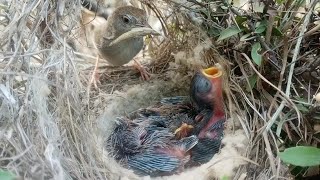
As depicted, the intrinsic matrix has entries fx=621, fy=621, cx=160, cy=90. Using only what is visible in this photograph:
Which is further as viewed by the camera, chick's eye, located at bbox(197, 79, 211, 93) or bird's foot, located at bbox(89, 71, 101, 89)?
bird's foot, located at bbox(89, 71, 101, 89)

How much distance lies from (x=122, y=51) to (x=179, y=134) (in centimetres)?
40

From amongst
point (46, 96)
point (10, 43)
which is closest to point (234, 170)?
point (46, 96)

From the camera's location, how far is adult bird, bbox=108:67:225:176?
1.99 meters

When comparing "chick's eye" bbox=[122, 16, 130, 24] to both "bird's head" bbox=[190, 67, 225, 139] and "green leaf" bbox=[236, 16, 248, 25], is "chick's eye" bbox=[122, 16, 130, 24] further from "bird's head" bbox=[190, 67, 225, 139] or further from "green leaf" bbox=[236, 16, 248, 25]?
"green leaf" bbox=[236, 16, 248, 25]

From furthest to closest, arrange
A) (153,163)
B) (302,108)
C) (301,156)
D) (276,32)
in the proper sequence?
(153,163) < (276,32) < (302,108) < (301,156)

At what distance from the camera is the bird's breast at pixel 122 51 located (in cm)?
229

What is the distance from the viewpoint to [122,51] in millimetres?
2297

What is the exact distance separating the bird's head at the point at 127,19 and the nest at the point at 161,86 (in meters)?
0.08

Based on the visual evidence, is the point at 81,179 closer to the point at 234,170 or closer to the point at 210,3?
the point at 234,170

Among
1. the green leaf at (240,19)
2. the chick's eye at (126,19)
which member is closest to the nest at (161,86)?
the green leaf at (240,19)

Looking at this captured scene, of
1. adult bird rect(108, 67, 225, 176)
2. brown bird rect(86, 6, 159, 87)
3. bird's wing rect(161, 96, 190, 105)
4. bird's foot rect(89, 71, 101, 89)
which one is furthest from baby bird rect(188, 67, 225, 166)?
bird's foot rect(89, 71, 101, 89)

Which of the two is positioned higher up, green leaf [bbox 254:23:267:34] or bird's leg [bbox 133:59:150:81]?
green leaf [bbox 254:23:267:34]

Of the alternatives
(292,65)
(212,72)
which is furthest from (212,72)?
(292,65)

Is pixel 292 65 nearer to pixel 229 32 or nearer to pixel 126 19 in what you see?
pixel 229 32
